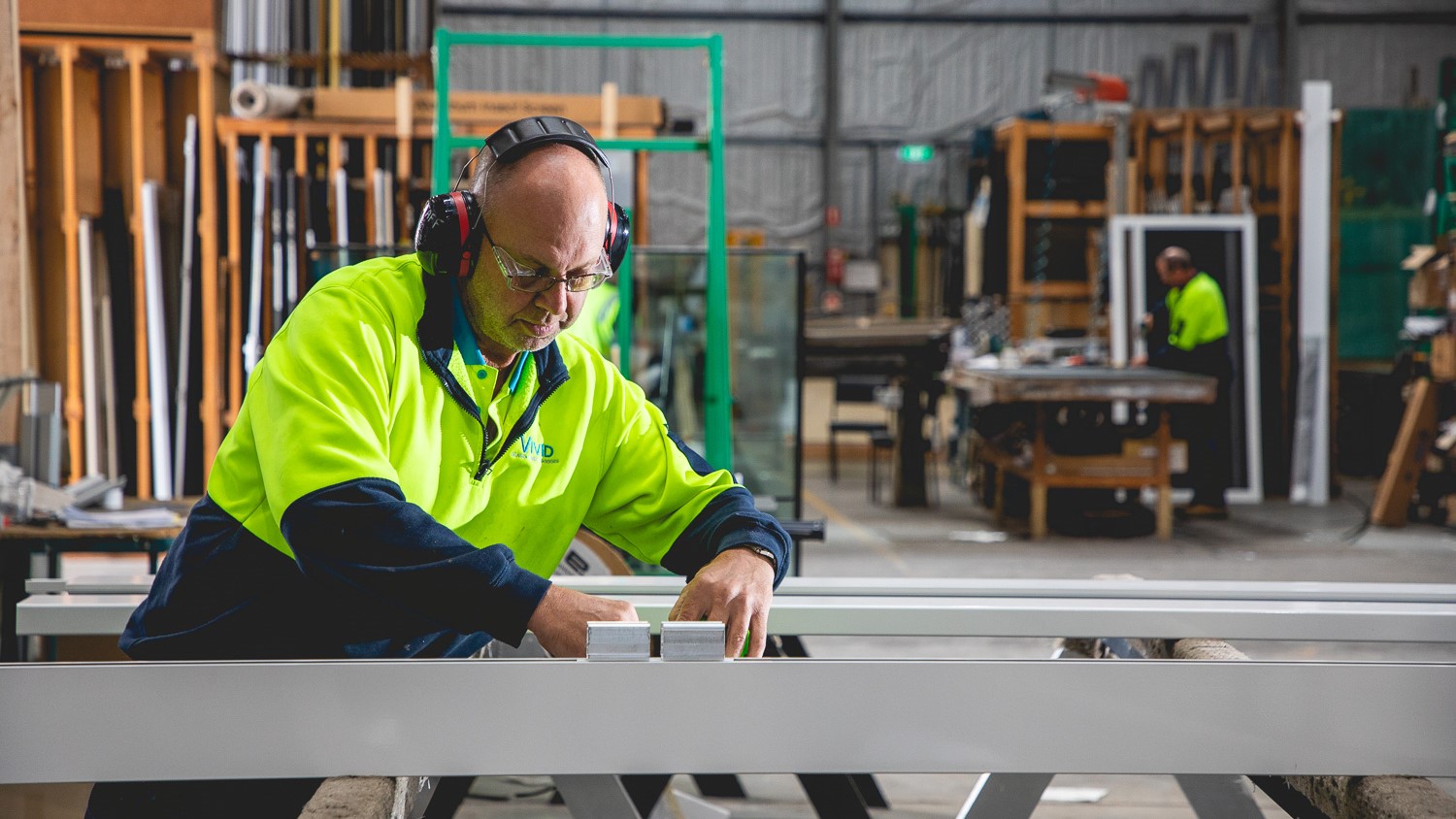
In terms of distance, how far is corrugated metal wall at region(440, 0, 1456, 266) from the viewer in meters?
12.0

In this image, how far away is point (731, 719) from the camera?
1161 millimetres

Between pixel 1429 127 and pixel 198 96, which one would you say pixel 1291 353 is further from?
pixel 198 96

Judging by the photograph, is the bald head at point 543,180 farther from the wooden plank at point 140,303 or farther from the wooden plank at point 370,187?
the wooden plank at point 140,303

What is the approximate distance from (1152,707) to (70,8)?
234 inches

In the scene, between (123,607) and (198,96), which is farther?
(198,96)

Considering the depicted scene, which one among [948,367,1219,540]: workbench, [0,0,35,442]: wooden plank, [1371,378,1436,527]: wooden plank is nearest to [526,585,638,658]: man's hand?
[0,0,35,442]: wooden plank

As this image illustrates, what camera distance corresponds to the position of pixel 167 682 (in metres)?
1.12

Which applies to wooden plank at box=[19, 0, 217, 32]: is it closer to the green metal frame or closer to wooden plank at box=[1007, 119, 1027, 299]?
the green metal frame

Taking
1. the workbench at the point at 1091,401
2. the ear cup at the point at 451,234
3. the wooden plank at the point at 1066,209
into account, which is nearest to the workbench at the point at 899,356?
the workbench at the point at 1091,401

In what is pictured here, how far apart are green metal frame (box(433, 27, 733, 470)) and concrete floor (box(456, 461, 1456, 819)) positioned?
1057 millimetres

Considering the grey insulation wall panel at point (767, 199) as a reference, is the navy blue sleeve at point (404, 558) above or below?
below

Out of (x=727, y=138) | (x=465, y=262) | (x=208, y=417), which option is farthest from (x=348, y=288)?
(x=727, y=138)

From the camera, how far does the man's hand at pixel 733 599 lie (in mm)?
1385

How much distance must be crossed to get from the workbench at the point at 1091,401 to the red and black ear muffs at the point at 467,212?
17.8ft
